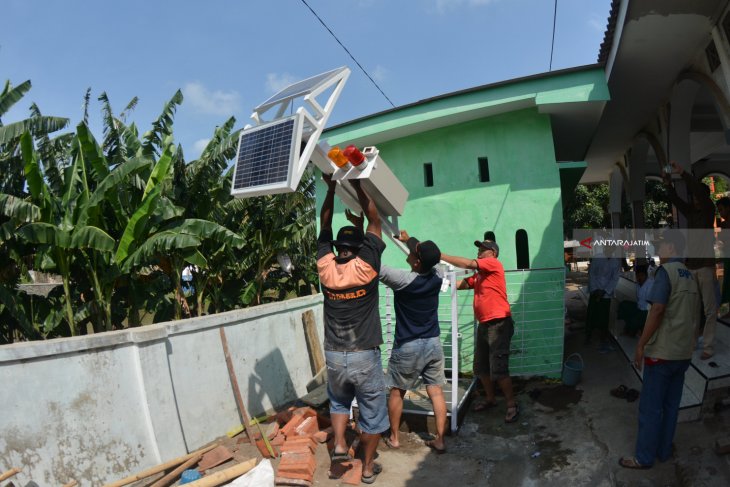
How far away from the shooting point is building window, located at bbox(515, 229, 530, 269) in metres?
7.23

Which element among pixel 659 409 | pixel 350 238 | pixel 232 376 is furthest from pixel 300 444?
pixel 659 409

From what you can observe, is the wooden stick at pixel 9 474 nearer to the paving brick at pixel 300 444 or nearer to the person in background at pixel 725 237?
the paving brick at pixel 300 444

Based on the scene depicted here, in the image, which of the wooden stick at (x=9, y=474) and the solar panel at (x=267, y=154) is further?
the wooden stick at (x=9, y=474)

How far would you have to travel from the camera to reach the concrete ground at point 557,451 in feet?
12.3

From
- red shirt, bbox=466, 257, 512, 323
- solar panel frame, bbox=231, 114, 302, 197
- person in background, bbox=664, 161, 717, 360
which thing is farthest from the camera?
red shirt, bbox=466, 257, 512, 323

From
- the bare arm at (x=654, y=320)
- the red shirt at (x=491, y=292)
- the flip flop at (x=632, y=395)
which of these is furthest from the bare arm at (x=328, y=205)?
the flip flop at (x=632, y=395)

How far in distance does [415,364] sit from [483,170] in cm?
412

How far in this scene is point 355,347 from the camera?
3818 millimetres

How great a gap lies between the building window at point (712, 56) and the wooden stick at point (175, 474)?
6.92 m

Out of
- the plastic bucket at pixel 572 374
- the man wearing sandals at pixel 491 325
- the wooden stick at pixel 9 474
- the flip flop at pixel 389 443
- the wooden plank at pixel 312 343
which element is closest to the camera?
the wooden stick at pixel 9 474

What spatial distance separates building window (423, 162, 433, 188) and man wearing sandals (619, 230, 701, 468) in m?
4.53

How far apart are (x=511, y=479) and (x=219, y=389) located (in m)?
3.08

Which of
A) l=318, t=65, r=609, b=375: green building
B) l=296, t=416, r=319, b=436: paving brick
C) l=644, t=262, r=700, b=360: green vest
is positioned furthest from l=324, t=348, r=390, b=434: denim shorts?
l=318, t=65, r=609, b=375: green building

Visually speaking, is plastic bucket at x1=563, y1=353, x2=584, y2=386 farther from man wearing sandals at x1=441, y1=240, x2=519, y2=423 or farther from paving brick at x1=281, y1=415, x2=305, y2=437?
paving brick at x1=281, y1=415, x2=305, y2=437
